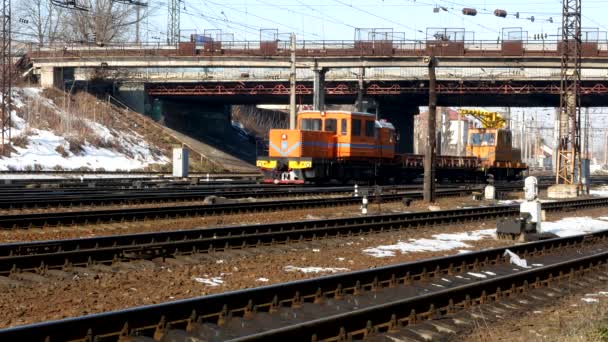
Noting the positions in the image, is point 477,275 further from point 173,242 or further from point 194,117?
point 194,117

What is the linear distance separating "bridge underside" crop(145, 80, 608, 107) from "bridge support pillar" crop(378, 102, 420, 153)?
193cm

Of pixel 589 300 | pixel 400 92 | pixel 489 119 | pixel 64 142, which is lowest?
pixel 589 300

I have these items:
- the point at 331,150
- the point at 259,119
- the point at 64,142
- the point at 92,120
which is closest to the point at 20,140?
the point at 64,142

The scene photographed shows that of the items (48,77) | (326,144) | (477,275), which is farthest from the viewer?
(48,77)

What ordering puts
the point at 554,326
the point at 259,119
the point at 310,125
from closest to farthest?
1. the point at 554,326
2. the point at 310,125
3. the point at 259,119

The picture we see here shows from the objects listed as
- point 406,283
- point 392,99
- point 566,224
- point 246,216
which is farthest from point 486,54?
point 406,283

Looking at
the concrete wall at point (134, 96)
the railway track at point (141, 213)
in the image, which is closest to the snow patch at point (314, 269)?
the railway track at point (141, 213)

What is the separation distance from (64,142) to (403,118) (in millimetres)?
32726

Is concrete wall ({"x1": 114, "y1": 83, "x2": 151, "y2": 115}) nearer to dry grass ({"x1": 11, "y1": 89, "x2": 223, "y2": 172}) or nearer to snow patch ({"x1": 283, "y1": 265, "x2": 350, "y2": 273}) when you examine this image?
dry grass ({"x1": 11, "y1": 89, "x2": 223, "y2": 172})

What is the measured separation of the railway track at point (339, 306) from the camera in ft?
24.1

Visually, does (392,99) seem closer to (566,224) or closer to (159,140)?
(159,140)

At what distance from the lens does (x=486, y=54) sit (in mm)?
58969

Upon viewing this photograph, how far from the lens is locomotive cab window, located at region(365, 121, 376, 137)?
36.2 meters

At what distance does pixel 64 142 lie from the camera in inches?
1959
